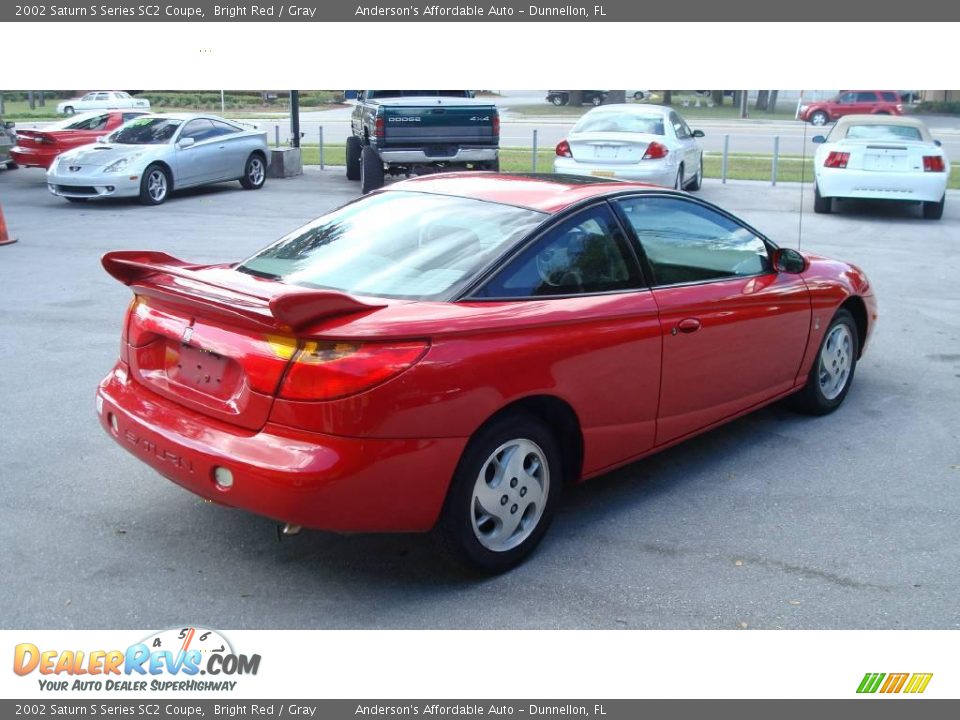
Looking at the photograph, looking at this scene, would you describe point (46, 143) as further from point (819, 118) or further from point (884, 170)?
point (819, 118)

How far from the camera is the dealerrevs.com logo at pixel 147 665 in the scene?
3.50 metres

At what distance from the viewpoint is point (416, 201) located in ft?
16.2

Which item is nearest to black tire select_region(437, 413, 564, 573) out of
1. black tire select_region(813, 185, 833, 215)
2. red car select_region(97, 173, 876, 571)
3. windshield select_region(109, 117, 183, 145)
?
red car select_region(97, 173, 876, 571)

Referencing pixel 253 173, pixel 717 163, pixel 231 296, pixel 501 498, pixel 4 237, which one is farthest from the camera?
pixel 717 163

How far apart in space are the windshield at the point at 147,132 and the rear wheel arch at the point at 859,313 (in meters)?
13.4

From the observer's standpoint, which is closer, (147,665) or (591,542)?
(147,665)

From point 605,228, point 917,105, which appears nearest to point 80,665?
point 605,228

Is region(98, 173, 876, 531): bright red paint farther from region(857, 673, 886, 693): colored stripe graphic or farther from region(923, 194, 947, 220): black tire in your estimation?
region(923, 194, 947, 220): black tire

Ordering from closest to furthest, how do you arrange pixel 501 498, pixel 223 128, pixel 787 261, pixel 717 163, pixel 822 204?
1. pixel 501 498
2. pixel 787 261
3. pixel 822 204
4. pixel 223 128
5. pixel 717 163

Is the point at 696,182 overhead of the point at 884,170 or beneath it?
beneath

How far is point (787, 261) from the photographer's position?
225 inches

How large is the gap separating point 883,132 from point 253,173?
35.5 feet

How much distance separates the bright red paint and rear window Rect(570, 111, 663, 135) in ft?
37.7

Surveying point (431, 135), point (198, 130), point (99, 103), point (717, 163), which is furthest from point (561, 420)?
point (99, 103)
